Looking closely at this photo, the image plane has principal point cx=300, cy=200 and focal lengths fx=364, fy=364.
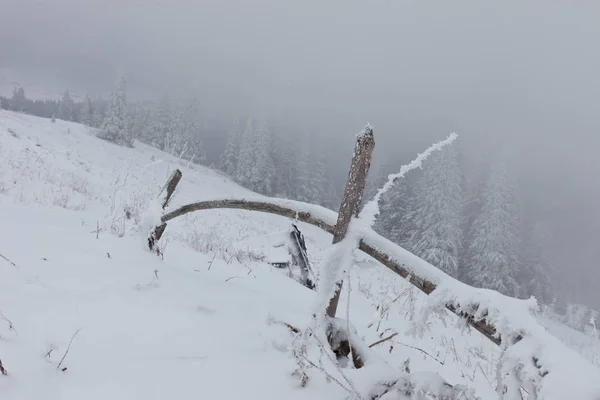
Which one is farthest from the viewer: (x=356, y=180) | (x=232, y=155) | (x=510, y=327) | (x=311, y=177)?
(x=232, y=155)

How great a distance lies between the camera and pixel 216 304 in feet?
6.58

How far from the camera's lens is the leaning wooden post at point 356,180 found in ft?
4.68

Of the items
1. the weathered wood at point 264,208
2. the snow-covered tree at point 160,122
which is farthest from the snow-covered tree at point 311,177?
the weathered wood at point 264,208

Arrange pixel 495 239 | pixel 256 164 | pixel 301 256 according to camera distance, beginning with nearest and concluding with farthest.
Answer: pixel 301 256 → pixel 495 239 → pixel 256 164

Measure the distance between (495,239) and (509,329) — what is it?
35.4 m

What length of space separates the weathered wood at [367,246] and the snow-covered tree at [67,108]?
9330 cm

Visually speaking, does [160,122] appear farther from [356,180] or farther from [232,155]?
[356,180]

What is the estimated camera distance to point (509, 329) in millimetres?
992

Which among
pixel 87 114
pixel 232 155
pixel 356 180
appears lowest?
Answer: pixel 356 180

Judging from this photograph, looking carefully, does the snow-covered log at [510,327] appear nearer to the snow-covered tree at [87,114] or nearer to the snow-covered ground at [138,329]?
the snow-covered ground at [138,329]

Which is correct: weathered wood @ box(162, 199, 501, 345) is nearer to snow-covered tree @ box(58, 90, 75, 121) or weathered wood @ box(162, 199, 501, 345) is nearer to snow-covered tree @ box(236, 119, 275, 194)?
snow-covered tree @ box(236, 119, 275, 194)

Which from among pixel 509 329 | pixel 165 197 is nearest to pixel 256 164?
pixel 165 197

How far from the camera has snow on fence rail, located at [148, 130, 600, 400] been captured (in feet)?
2.62

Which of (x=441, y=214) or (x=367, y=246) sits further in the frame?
(x=441, y=214)
